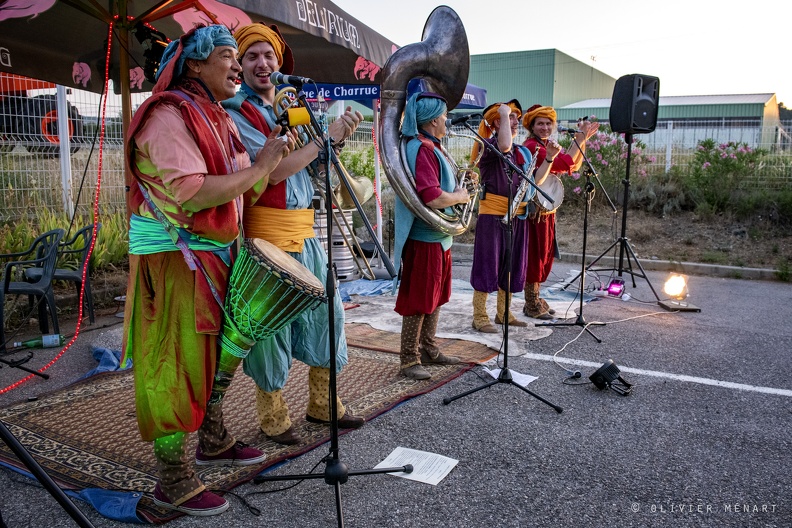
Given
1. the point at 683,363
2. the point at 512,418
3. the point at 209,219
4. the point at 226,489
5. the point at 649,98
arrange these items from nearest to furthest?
the point at 209,219 < the point at 226,489 < the point at 512,418 < the point at 683,363 < the point at 649,98

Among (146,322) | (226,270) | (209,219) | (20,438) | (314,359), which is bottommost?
(20,438)

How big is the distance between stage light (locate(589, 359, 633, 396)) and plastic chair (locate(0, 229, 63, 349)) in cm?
418

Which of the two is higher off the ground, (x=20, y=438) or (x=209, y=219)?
(x=209, y=219)

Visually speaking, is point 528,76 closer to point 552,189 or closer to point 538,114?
point 552,189

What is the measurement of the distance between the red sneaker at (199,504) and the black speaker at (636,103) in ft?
21.1

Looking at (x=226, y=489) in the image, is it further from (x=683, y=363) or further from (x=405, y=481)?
(x=683, y=363)

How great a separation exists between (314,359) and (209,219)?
1118 millimetres

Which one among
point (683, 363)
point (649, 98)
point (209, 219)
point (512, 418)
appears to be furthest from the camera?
point (649, 98)

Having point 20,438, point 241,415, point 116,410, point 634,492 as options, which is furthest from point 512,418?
point 20,438

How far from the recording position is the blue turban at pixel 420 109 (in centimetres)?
411

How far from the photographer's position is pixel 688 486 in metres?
2.85

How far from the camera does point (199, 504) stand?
2.59 m

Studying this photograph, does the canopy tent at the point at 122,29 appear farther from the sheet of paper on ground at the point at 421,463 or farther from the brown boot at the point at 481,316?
the sheet of paper on ground at the point at 421,463

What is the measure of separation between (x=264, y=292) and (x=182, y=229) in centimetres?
40
